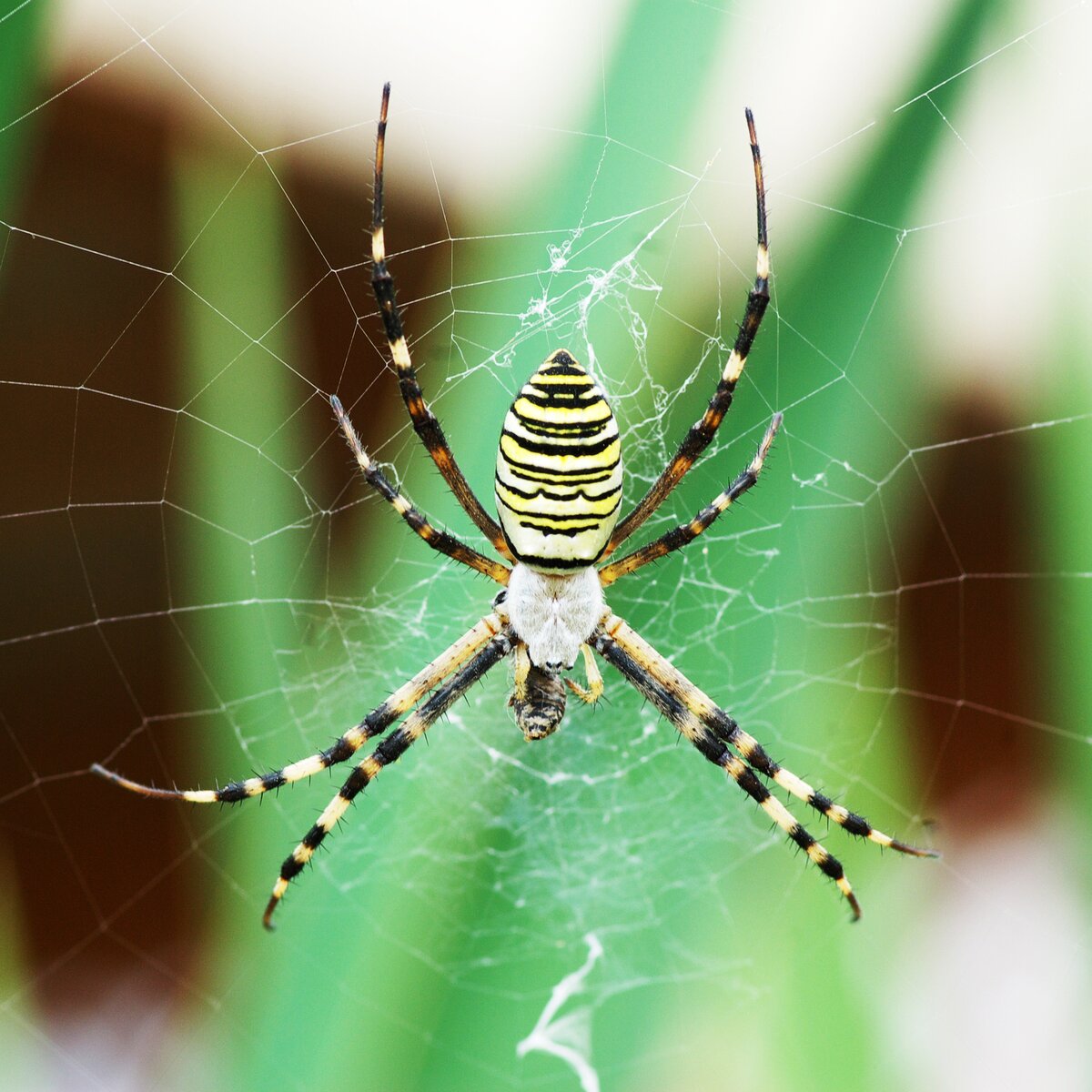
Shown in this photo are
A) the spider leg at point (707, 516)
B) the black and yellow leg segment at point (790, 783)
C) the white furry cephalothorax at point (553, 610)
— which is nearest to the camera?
the spider leg at point (707, 516)

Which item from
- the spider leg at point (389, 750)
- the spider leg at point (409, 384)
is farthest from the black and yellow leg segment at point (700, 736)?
the spider leg at point (409, 384)

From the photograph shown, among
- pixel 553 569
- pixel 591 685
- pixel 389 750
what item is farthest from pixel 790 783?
pixel 389 750

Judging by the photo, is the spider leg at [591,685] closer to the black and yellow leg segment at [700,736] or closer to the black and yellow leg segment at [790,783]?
the black and yellow leg segment at [700,736]

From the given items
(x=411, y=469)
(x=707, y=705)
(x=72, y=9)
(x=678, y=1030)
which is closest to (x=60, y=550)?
(x=411, y=469)

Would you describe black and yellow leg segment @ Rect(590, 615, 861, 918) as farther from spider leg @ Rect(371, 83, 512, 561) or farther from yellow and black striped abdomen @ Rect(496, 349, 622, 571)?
spider leg @ Rect(371, 83, 512, 561)

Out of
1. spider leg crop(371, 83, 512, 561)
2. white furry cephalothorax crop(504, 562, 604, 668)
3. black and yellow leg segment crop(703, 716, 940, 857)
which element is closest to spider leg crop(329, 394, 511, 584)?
spider leg crop(371, 83, 512, 561)

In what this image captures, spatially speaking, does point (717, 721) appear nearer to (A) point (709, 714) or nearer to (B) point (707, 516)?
(A) point (709, 714)

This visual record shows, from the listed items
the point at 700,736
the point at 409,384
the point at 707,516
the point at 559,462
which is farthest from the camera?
the point at 700,736

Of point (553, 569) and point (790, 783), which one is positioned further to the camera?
→ point (790, 783)
